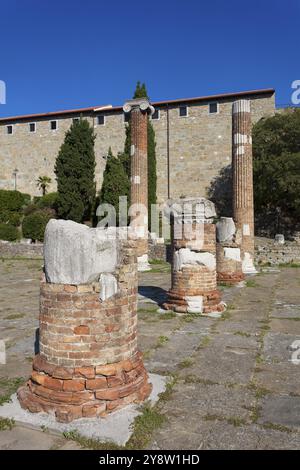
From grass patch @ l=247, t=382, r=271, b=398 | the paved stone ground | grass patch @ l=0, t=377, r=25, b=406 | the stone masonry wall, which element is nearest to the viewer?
the paved stone ground

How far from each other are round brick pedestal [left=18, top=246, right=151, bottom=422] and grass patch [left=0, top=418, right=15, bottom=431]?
21cm

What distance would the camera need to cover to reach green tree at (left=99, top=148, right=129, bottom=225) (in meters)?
27.7

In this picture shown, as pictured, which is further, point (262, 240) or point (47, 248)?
point (262, 240)

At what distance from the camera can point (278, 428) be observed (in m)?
2.98

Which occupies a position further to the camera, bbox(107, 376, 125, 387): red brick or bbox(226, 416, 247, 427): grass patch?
bbox(107, 376, 125, 387): red brick

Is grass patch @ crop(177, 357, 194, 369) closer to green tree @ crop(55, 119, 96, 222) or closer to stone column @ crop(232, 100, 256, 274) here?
stone column @ crop(232, 100, 256, 274)

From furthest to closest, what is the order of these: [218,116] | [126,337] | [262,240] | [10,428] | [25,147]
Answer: [25,147], [218,116], [262,240], [126,337], [10,428]

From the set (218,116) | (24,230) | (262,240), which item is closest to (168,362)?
(262,240)

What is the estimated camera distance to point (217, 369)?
4.27m

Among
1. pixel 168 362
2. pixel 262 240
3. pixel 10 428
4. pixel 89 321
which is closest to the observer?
pixel 10 428

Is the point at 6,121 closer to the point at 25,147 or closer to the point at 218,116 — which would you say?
the point at 25,147

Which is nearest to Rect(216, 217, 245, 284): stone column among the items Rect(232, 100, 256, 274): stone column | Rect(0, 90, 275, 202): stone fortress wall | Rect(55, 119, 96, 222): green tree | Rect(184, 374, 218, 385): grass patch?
Rect(232, 100, 256, 274): stone column

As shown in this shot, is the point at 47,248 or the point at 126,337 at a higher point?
the point at 47,248
